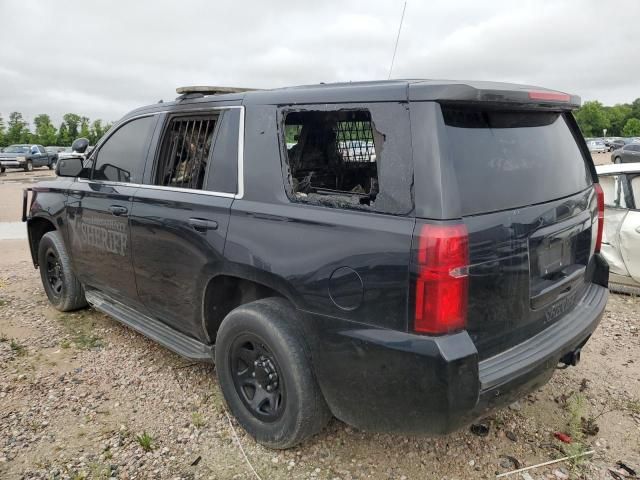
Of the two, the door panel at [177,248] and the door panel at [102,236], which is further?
the door panel at [102,236]

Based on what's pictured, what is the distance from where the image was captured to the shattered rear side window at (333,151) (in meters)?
3.20

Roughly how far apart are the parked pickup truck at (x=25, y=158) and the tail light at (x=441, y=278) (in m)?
32.7

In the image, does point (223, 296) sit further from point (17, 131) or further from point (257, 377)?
point (17, 131)

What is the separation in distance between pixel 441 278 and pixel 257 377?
130 cm

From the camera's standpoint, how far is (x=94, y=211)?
405 cm

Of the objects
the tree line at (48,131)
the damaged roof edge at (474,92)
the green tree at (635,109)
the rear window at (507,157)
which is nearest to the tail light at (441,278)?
the rear window at (507,157)

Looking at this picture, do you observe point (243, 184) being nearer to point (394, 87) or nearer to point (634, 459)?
point (394, 87)

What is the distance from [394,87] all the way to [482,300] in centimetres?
99

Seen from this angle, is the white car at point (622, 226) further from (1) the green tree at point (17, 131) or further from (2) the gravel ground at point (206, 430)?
(1) the green tree at point (17, 131)


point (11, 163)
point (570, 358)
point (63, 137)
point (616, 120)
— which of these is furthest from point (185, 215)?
point (616, 120)

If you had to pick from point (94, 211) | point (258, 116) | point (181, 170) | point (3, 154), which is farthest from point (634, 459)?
point (3, 154)

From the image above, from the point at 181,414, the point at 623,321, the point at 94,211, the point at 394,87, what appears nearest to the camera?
the point at 394,87

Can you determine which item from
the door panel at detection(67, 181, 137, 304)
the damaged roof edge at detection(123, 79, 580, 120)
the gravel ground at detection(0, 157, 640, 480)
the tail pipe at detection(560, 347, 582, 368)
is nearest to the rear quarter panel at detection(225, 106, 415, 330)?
the damaged roof edge at detection(123, 79, 580, 120)

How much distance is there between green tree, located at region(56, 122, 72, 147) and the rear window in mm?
61206
